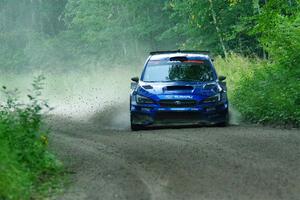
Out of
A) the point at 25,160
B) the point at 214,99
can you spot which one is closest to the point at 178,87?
the point at 214,99

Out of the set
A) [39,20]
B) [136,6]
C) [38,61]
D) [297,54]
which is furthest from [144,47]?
[297,54]

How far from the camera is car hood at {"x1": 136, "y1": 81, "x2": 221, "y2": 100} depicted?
56.2 ft

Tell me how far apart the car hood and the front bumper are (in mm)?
270

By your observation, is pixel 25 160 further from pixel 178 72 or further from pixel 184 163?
pixel 178 72

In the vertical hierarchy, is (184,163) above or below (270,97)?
below

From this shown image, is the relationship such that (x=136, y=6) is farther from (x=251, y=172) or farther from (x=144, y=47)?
(x=251, y=172)

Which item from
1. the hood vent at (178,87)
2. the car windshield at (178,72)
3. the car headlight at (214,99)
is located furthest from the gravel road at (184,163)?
the car windshield at (178,72)

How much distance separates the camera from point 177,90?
56.7ft

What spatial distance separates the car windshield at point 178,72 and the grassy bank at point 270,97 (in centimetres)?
147

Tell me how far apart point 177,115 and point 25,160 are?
22.7ft

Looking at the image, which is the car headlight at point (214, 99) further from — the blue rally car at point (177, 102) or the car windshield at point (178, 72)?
the car windshield at point (178, 72)

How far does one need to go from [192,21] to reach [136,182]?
88.3ft

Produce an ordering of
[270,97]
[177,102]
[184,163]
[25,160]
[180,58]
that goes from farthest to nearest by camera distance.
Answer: [180,58] → [270,97] → [177,102] → [184,163] → [25,160]

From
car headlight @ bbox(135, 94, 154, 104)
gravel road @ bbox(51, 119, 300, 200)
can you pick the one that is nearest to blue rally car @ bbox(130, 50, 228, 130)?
car headlight @ bbox(135, 94, 154, 104)
